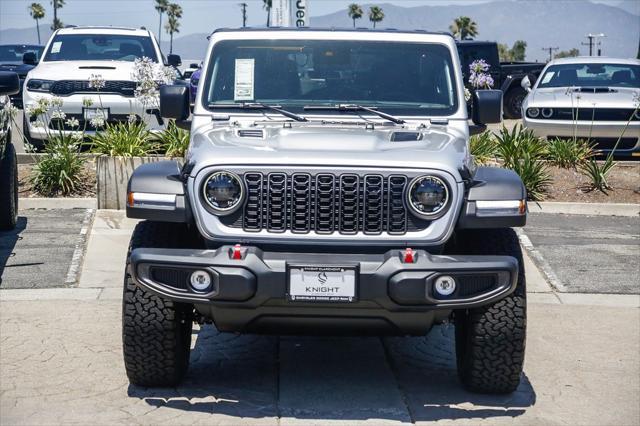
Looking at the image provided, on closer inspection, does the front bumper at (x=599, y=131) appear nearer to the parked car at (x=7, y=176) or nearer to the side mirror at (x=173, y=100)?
the parked car at (x=7, y=176)

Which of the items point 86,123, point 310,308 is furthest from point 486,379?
point 86,123

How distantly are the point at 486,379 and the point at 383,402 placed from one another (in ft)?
1.79

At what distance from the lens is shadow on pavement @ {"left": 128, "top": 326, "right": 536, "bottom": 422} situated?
226 inches

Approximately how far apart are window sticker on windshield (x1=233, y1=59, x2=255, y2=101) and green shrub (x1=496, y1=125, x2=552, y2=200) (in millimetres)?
5669

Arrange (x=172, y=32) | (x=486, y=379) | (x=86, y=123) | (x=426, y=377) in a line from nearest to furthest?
1. (x=486, y=379)
2. (x=426, y=377)
3. (x=86, y=123)
4. (x=172, y=32)

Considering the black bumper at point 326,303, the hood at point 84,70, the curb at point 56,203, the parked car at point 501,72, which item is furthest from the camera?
the parked car at point 501,72

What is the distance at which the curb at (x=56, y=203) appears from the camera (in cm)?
1138

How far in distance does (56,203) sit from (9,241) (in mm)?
1608

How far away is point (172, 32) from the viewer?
5300 inches

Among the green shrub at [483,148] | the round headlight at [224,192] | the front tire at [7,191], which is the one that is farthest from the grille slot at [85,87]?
the round headlight at [224,192]

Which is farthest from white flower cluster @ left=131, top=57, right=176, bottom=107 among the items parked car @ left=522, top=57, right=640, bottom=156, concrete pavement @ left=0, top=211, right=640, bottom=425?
parked car @ left=522, top=57, right=640, bottom=156

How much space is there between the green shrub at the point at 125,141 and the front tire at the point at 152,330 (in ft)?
19.8

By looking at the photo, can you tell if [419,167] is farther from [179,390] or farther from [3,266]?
[3,266]

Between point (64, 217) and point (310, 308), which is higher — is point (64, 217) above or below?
below
